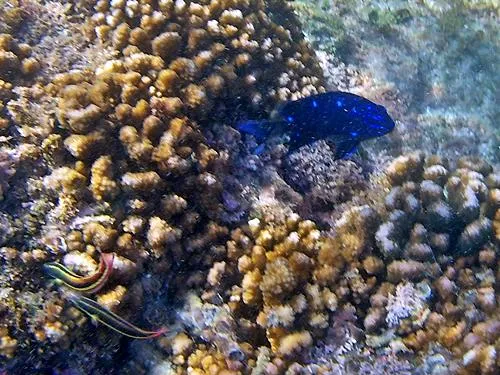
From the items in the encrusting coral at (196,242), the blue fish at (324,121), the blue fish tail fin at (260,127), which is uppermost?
the blue fish at (324,121)

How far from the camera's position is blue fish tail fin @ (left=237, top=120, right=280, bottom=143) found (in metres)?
3.59

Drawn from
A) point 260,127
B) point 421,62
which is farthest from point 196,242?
point 421,62

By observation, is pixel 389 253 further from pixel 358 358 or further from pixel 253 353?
pixel 253 353

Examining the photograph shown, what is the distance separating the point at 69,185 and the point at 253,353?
1624 millimetres

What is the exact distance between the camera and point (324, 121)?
11.7 ft

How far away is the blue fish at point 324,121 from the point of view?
3.55 m

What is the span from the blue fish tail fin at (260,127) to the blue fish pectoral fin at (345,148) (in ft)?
1.73

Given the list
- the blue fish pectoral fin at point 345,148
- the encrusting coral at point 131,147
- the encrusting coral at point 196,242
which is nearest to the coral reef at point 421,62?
the blue fish pectoral fin at point 345,148

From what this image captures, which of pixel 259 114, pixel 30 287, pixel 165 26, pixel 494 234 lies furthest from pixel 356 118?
pixel 30 287

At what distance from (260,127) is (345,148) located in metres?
0.68

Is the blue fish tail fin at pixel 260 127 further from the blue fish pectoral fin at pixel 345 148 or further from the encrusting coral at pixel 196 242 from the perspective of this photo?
the blue fish pectoral fin at pixel 345 148

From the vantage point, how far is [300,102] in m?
3.55

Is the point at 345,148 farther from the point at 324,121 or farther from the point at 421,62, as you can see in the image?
the point at 421,62

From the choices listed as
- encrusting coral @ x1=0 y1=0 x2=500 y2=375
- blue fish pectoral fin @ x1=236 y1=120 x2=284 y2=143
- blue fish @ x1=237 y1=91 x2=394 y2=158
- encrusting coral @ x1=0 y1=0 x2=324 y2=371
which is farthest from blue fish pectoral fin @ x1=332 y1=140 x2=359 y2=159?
encrusting coral @ x1=0 y1=0 x2=324 y2=371
